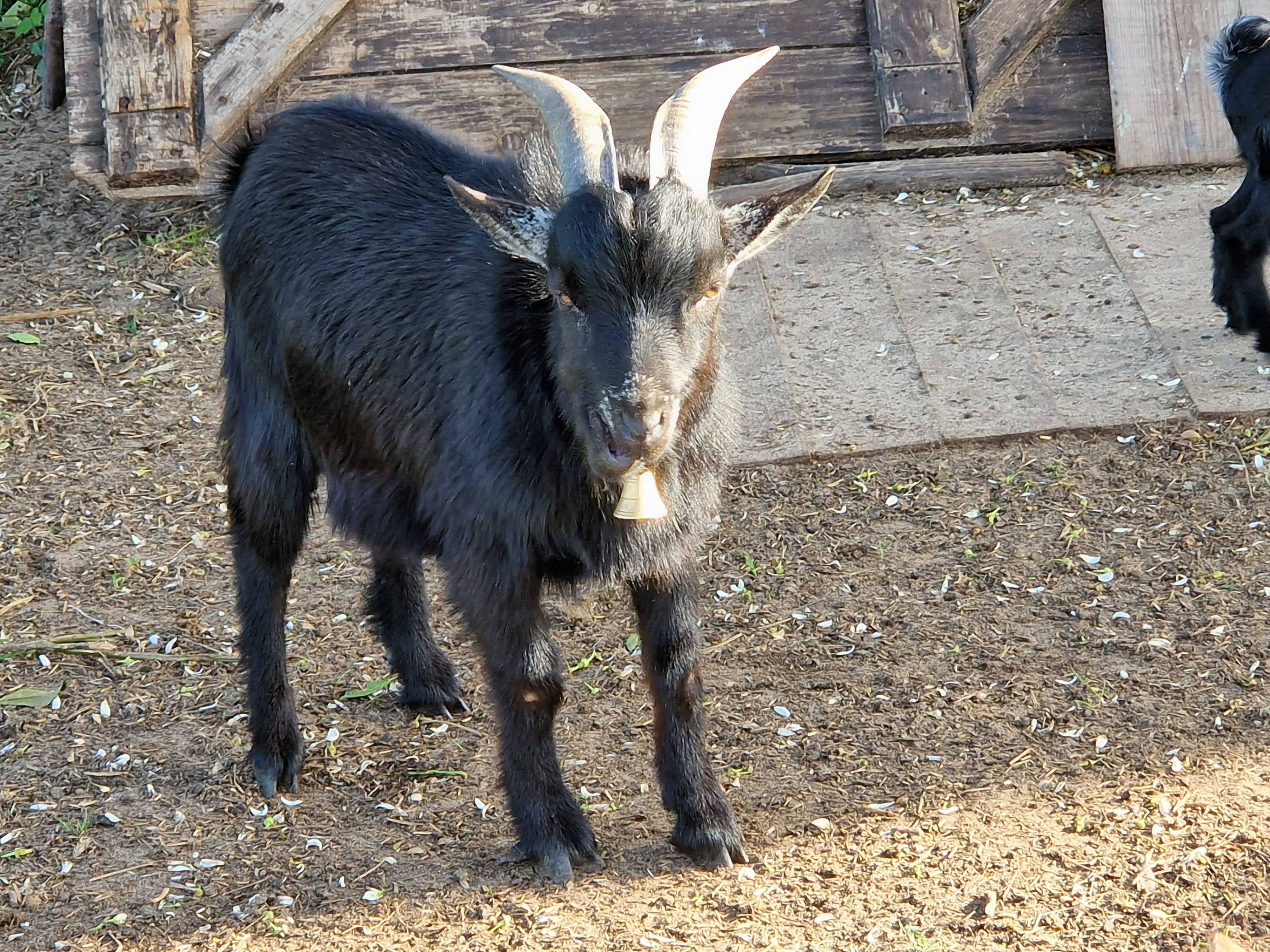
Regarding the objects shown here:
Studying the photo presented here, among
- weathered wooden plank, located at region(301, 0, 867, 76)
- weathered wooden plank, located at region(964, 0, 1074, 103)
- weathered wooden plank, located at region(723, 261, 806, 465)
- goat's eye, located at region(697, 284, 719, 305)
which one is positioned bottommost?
weathered wooden plank, located at region(723, 261, 806, 465)

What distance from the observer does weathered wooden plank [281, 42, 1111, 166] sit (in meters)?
7.19

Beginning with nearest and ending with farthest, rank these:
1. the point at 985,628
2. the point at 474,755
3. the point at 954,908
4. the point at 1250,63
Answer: the point at 954,908
the point at 474,755
the point at 985,628
the point at 1250,63

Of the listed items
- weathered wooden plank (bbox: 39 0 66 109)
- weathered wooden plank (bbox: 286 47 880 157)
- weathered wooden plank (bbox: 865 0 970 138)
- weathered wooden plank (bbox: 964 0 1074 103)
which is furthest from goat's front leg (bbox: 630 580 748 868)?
weathered wooden plank (bbox: 39 0 66 109)

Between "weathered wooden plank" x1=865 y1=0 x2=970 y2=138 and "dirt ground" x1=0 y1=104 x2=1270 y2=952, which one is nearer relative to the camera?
"dirt ground" x1=0 y1=104 x2=1270 y2=952

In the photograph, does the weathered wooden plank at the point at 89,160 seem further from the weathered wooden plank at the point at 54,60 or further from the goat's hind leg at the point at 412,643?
the goat's hind leg at the point at 412,643

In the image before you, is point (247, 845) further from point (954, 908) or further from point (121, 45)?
point (121, 45)

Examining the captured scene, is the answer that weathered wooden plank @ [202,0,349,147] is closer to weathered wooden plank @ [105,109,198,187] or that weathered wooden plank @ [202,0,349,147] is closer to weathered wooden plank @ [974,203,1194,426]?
weathered wooden plank @ [105,109,198,187]

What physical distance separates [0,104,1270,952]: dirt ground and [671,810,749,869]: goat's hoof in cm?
5

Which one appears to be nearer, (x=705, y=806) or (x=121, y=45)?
(x=705, y=806)

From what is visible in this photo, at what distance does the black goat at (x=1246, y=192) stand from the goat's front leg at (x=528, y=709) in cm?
359

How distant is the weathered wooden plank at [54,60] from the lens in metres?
8.02

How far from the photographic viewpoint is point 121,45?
704 cm

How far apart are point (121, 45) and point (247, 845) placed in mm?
4494

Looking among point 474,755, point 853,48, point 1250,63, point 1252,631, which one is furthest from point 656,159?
point 853,48
